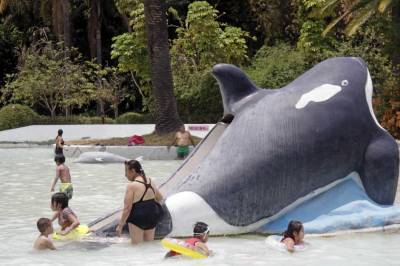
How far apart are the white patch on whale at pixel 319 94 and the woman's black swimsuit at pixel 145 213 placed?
2665 mm

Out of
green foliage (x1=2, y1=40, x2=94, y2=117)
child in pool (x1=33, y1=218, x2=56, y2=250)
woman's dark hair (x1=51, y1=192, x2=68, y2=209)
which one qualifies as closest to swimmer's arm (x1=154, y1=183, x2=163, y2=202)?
woman's dark hair (x1=51, y1=192, x2=68, y2=209)

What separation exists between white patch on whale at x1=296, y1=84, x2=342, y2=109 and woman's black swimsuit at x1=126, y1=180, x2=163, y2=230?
2665 mm

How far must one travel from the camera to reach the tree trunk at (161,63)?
90.3 ft

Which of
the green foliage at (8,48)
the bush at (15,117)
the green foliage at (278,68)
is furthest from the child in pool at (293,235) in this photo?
the green foliage at (8,48)

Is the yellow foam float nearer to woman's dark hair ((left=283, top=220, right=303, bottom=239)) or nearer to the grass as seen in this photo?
woman's dark hair ((left=283, top=220, right=303, bottom=239))

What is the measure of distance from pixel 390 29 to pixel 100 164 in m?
13.0

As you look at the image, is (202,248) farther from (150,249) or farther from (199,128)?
(199,128)

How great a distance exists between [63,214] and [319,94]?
399cm

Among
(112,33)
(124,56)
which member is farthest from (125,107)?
(124,56)

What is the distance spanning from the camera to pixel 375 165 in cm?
1096

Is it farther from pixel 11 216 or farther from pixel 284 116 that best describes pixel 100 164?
pixel 284 116

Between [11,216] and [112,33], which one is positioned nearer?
[11,216]

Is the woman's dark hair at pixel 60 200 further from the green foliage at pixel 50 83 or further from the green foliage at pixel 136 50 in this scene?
the green foliage at pixel 136 50

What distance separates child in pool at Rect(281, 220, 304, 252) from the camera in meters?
9.45
